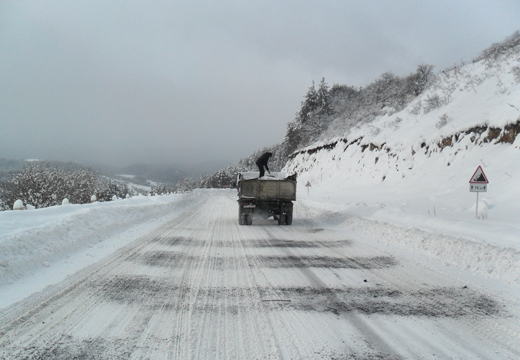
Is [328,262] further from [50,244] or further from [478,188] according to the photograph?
[50,244]

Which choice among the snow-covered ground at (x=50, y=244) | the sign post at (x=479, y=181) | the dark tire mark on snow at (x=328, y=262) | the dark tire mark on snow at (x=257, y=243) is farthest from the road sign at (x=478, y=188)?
the snow-covered ground at (x=50, y=244)

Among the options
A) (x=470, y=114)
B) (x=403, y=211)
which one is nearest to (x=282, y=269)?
(x=403, y=211)

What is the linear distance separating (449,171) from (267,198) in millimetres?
9963

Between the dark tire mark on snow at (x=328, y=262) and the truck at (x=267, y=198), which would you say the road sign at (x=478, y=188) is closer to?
the dark tire mark on snow at (x=328, y=262)

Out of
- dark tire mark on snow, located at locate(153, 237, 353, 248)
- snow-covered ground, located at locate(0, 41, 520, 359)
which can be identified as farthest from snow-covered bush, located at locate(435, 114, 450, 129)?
dark tire mark on snow, located at locate(153, 237, 353, 248)

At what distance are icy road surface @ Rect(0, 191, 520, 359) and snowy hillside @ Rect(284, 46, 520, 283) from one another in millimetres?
1810

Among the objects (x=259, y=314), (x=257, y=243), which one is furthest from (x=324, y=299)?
(x=257, y=243)

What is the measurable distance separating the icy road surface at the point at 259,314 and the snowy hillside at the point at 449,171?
1810 mm

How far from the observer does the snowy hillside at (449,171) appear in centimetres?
776

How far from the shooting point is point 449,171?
661 inches

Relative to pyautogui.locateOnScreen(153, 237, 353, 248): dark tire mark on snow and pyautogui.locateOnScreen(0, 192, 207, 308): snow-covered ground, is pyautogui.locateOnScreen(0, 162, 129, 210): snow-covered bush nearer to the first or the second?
pyautogui.locateOnScreen(0, 192, 207, 308): snow-covered ground

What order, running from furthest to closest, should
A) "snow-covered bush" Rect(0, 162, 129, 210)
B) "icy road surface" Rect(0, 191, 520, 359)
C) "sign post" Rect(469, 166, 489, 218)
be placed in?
"snow-covered bush" Rect(0, 162, 129, 210) → "sign post" Rect(469, 166, 489, 218) → "icy road surface" Rect(0, 191, 520, 359)

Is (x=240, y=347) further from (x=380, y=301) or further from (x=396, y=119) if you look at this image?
(x=396, y=119)

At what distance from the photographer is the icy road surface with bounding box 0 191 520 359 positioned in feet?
10.7
